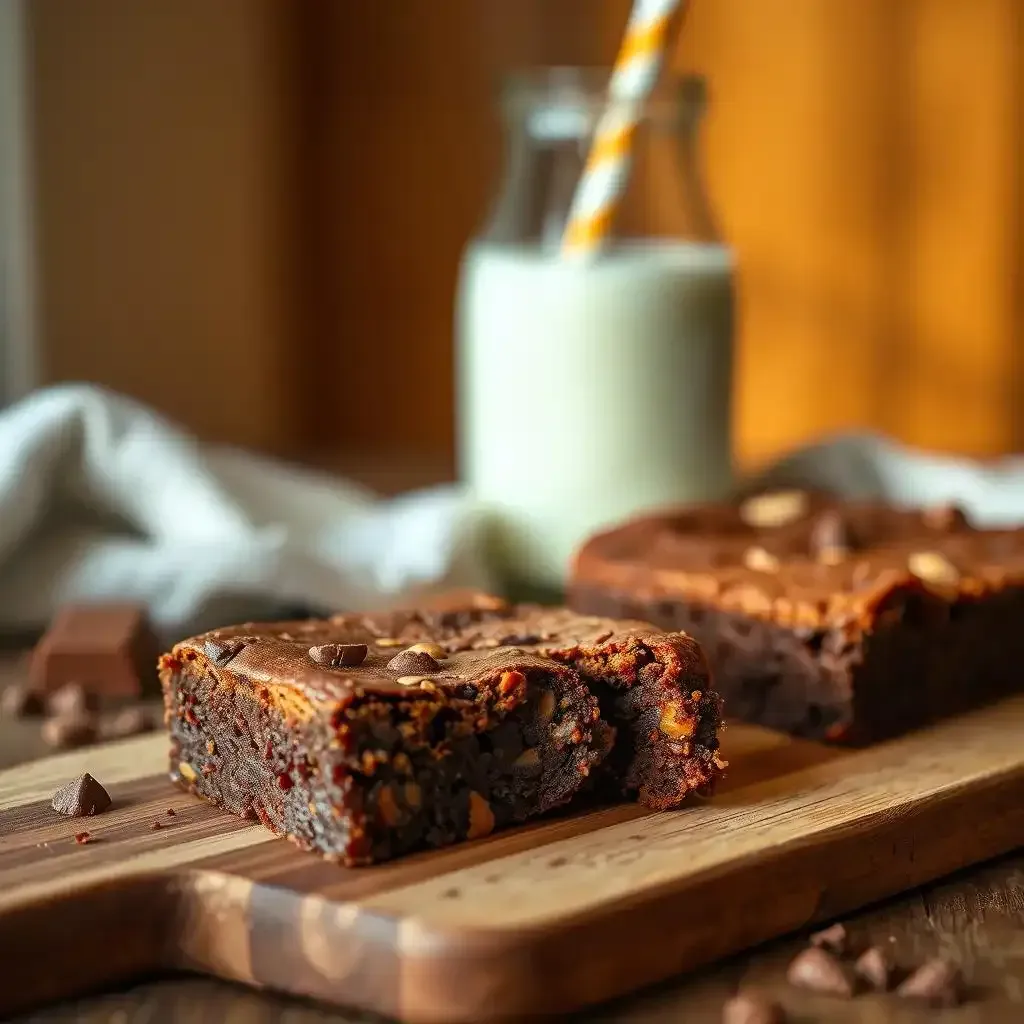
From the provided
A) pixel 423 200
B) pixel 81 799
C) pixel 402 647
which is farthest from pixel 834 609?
pixel 423 200

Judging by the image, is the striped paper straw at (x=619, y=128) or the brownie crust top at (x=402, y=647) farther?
the striped paper straw at (x=619, y=128)

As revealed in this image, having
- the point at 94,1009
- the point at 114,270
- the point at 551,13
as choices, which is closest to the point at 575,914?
the point at 94,1009

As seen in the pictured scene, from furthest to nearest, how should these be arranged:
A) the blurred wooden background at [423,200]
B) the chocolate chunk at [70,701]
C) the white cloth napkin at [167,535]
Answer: the blurred wooden background at [423,200] → the white cloth napkin at [167,535] → the chocolate chunk at [70,701]

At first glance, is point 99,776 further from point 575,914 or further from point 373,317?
point 373,317

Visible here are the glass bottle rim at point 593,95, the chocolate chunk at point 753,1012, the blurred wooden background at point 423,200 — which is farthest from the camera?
the blurred wooden background at point 423,200

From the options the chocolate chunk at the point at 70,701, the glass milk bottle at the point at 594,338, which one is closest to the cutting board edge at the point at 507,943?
the chocolate chunk at the point at 70,701

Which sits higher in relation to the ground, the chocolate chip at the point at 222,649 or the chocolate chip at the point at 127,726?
the chocolate chip at the point at 222,649

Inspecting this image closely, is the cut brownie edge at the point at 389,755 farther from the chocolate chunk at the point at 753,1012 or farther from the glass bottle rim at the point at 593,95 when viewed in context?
the glass bottle rim at the point at 593,95

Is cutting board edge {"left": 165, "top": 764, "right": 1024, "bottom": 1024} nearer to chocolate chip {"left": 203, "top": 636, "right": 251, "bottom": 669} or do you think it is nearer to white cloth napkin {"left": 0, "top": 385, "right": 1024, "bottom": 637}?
chocolate chip {"left": 203, "top": 636, "right": 251, "bottom": 669}
